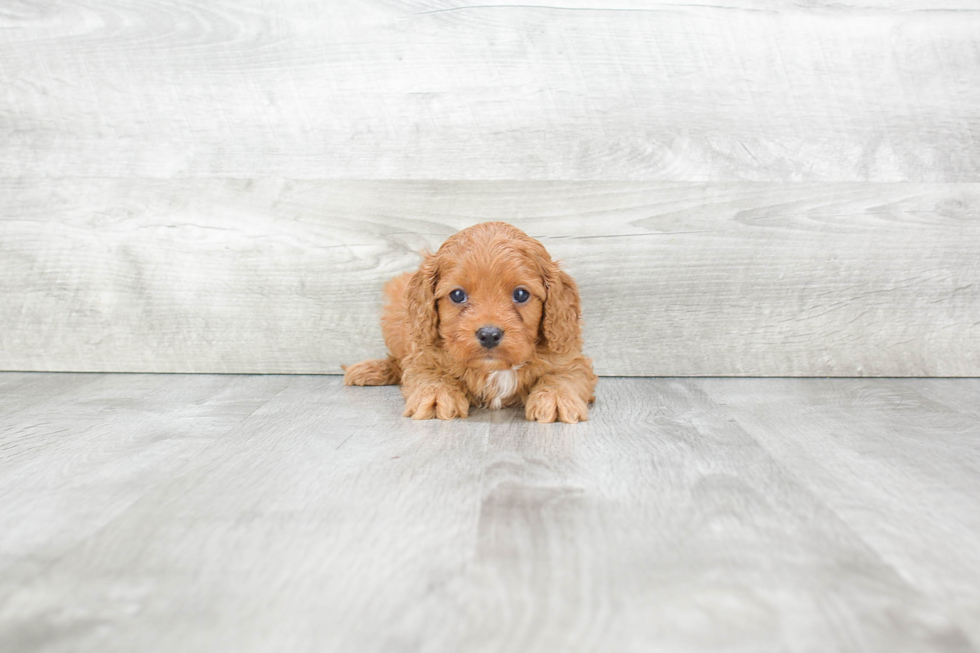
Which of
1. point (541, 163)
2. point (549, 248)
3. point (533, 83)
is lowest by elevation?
point (549, 248)

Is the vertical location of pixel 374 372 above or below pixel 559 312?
below

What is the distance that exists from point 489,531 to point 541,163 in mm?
1881

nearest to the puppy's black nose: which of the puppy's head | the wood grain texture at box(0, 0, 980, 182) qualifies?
the puppy's head

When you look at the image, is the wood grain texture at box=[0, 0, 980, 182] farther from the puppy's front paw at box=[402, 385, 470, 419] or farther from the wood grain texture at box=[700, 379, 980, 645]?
the puppy's front paw at box=[402, 385, 470, 419]

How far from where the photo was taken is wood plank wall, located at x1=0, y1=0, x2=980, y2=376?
115 inches

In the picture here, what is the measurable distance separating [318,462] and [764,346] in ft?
6.51

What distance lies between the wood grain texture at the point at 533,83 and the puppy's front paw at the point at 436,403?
1.01m

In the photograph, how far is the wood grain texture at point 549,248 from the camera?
2947 mm

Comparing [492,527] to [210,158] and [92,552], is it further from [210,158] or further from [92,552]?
[210,158]

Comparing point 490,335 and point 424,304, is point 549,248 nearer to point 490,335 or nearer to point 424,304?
point 424,304

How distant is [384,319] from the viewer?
9.25 feet

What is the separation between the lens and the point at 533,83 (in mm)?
2928

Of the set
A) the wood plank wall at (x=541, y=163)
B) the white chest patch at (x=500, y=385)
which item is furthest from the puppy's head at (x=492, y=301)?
the wood plank wall at (x=541, y=163)

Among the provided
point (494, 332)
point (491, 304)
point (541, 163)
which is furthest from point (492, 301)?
point (541, 163)
